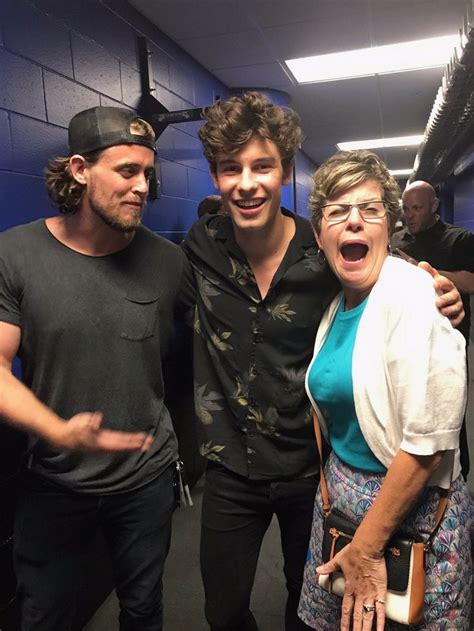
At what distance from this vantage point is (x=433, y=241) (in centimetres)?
261

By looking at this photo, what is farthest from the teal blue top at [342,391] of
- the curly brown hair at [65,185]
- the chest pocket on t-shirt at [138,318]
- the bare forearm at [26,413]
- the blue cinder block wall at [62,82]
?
the blue cinder block wall at [62,82]

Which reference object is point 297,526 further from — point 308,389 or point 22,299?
point 22,299

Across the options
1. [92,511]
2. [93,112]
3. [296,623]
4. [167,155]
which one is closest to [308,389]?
[92,511]

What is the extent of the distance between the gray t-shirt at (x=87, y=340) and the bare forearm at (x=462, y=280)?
5.12 feet

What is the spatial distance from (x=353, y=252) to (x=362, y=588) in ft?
2.39

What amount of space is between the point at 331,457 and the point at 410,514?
22cm

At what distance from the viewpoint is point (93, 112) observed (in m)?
1.23

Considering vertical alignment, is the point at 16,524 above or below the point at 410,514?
below

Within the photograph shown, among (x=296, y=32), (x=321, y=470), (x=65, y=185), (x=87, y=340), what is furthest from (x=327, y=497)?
(x=296, y=32)

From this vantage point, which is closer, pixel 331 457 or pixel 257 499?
pixel 331 457

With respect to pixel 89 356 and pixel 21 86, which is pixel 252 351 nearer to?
pixel 89 356

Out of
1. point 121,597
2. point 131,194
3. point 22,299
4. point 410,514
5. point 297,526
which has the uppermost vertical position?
point 131,194

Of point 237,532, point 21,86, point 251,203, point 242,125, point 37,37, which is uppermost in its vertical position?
point 37,37

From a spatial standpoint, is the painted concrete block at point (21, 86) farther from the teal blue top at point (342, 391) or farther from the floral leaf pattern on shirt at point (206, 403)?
the teal blue top at point (342, 391)
